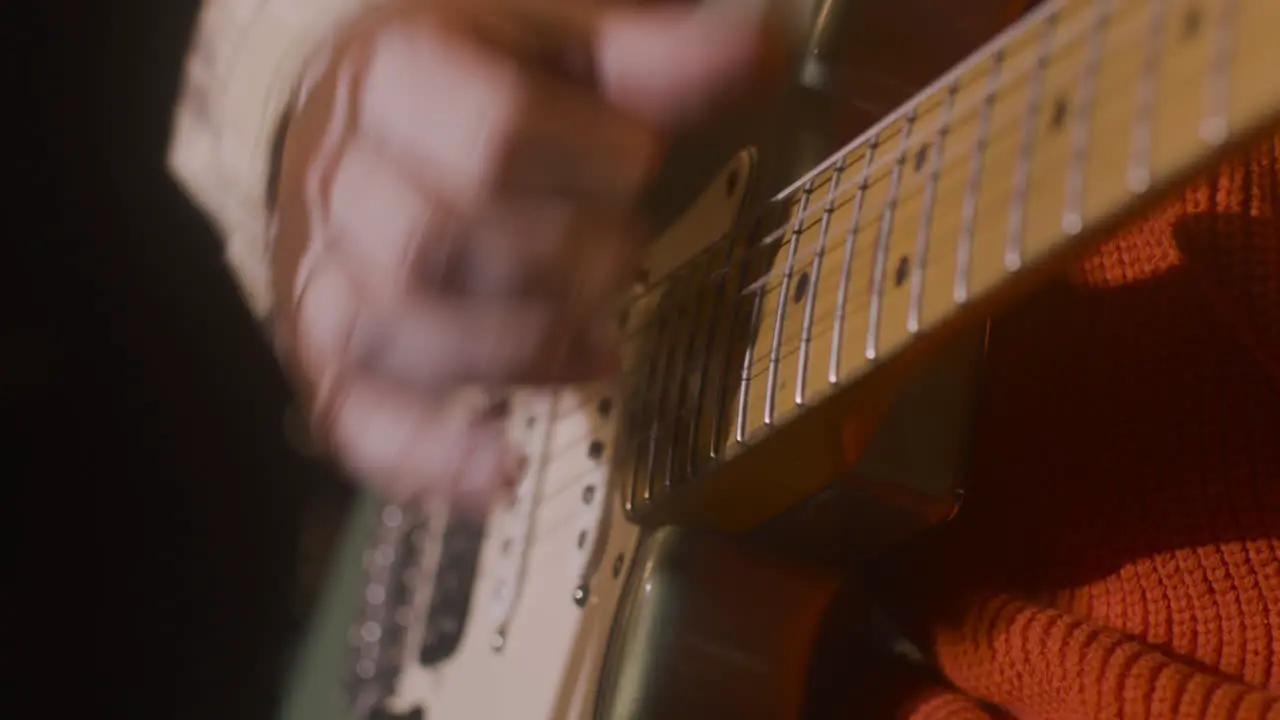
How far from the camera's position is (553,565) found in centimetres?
47

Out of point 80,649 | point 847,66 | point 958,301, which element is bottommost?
point 80,649

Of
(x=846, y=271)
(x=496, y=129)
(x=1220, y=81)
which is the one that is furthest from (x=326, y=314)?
(x=1220, y=81)

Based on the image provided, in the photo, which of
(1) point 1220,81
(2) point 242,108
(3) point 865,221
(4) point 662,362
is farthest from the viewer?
(2) point 242,108

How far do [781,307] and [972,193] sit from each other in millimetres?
95

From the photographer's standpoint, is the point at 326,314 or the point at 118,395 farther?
the point at 118,395

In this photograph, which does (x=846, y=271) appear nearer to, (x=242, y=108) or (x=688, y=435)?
(x=688, y=435)

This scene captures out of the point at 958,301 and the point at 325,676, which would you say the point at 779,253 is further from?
the point at 325,676

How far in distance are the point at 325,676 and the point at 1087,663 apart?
0.46 m

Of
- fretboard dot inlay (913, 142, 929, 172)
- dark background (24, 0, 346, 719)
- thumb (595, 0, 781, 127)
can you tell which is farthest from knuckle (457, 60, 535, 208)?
dark background (24, 0, 346, 719)

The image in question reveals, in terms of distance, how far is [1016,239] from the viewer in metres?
0.26

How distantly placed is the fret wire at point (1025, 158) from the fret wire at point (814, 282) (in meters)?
0.09

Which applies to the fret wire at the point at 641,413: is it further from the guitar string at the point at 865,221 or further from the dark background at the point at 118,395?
the dark background at the point at 118,395

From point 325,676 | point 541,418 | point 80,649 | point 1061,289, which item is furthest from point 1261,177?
point 80,649

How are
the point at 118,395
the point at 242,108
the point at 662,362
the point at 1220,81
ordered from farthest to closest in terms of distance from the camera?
the point at 118,395 < the point at 242,108 < the point at 662,362 < the point at 1220,81
